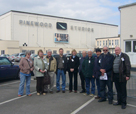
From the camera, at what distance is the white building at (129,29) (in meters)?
13.9

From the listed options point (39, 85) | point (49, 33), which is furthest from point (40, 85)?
point (49, 33)

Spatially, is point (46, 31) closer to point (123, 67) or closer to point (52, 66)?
point (52, 66)

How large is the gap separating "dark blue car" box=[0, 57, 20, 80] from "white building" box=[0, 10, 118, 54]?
37355mm

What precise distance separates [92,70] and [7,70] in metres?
5.98

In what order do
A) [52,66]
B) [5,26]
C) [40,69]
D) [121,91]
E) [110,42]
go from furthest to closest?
[110,42] < [5,26] < [52,66] < [40,69] < [121,91]

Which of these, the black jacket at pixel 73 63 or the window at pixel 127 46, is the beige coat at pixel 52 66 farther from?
the window at pixel 127 46

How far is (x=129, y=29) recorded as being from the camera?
46.6 feet

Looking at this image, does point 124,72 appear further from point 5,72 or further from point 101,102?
point 5,72

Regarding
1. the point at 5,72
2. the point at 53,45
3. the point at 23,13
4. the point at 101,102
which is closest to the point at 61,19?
the point at 53,45

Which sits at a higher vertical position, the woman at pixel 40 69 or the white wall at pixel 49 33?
the white wall at pixel 49 33

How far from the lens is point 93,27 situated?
2667 inches

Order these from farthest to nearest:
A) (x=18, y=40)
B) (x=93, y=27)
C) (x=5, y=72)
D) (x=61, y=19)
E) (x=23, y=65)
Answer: (x=93, y=27), (x=61, y=19), (x=18, y=40), (x=5, y=72), (x=23, y=65)

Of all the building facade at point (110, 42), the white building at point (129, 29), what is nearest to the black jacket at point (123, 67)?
the white building at point (129, 29)

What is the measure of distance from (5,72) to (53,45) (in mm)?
47531
